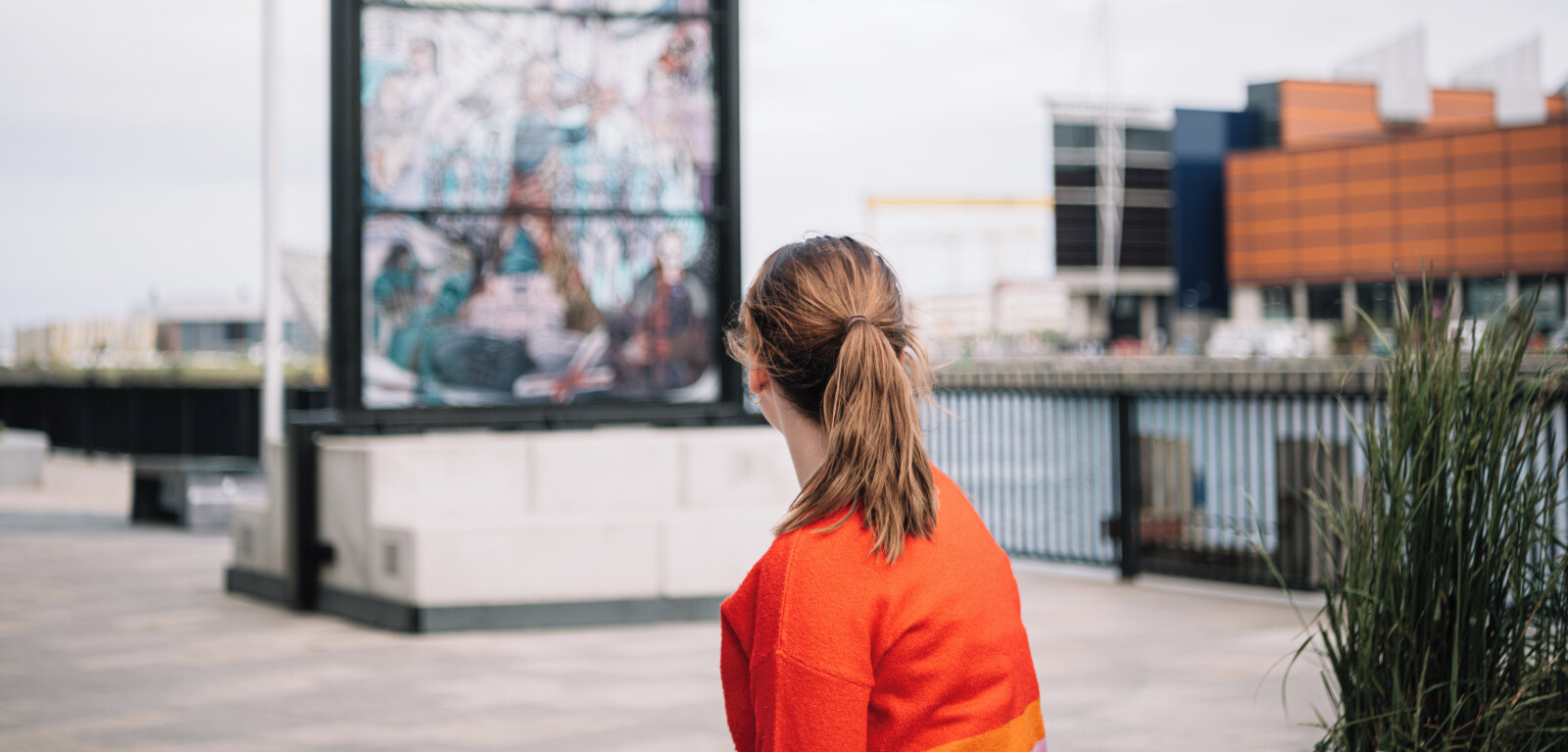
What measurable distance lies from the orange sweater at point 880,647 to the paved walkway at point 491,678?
3571 mm

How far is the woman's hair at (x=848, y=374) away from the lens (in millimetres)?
1495

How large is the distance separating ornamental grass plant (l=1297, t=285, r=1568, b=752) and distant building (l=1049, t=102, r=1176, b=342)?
91.2 meters

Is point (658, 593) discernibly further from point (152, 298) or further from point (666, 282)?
point (152, 298)

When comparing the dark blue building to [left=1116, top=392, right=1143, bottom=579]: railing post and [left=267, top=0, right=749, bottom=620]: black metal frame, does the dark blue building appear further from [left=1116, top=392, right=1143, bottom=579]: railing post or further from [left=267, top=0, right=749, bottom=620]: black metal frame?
[left=267, top=0, right=749, bottom=620]: black metal frame

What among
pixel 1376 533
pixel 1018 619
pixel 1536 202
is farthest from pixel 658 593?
pixel 1536 202

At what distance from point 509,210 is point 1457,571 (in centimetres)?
627

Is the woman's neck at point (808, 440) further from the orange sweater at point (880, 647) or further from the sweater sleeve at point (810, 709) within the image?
the sweater sleeve at point (810, 709)

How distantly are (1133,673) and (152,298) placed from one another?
55.7 meters

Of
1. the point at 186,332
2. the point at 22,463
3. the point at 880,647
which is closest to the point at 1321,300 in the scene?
the point at 186,332

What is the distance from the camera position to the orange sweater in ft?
4.60

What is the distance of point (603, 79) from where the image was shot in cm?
833

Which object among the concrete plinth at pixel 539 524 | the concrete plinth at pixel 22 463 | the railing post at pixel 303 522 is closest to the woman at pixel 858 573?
the concrete plinth at pixel 539 524

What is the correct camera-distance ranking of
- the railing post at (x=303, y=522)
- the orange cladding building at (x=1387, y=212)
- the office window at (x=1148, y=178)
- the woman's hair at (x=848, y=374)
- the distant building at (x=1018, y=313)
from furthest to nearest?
the office window at (x=1148, y=178) → the distant building at (x=1018, y=313) → the orange cladding building at (x=1387, y=212) → the railing post at (x=303, y=522) → the woman's hair at (x=848, y=374)

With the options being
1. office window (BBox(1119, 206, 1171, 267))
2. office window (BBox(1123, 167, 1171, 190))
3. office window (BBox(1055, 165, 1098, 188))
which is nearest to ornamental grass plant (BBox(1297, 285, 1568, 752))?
office window (BBox(1055, 165, 1098, 188))
